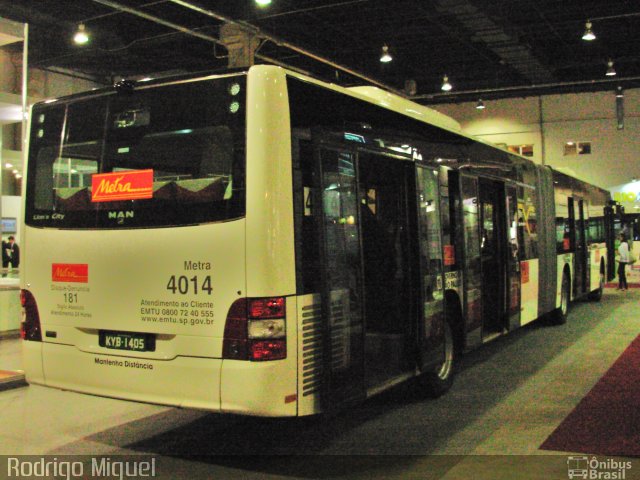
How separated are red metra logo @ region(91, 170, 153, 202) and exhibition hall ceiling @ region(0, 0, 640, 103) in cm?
938

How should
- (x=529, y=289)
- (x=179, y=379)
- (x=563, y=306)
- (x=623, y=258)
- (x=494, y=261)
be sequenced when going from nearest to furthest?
(x=179, y=379) → (x=494, y=261) → (x=529, y=289) → (x=563, y=306) → (x=623, y=258)

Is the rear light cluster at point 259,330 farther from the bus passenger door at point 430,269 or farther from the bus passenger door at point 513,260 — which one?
the bus passenger door at point 513,260

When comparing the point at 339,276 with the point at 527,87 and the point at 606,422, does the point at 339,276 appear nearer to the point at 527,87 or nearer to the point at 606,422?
the point at 606,422

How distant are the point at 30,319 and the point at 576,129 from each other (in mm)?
26825

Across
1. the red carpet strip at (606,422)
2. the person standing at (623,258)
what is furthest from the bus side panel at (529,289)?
the person standing at (623,258)

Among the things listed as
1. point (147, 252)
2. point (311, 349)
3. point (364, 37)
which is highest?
point (364, 37)

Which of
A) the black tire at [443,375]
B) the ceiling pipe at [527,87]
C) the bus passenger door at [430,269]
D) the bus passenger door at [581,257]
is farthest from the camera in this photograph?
the ceiling pipe at [527,87]

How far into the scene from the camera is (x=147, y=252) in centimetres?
529

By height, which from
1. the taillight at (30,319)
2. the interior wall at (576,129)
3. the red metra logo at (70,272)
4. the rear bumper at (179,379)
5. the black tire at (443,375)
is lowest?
the black tire at (443,375)

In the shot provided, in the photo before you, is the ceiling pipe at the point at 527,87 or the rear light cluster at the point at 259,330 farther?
the ceiling pipe at the point at 527,87

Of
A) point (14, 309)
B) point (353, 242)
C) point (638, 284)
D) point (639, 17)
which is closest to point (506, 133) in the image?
point (638, 284)

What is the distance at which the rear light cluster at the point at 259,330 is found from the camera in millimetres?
4781

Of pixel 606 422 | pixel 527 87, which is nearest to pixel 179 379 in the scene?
pixel 606 422

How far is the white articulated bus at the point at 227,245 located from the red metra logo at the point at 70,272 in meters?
0.02
